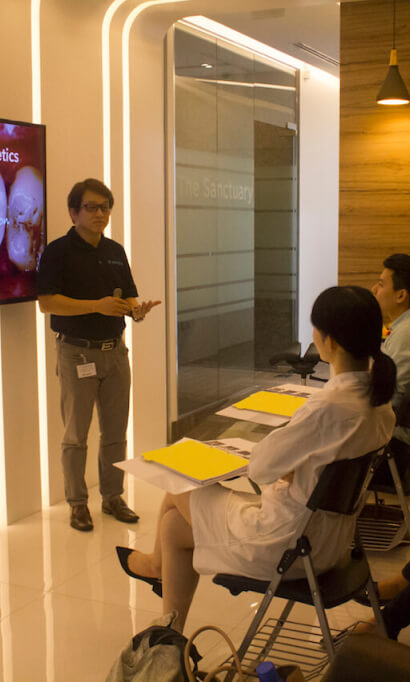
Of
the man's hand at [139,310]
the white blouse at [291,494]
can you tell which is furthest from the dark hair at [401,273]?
the white blouse at [291,494]

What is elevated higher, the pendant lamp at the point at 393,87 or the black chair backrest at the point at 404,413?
the pendant lamp at the point at 393,87

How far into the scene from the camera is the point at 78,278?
450 centimetres

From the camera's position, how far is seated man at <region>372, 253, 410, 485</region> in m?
3.73

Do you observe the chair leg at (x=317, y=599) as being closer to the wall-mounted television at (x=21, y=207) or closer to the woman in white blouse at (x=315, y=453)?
the woman in white blouse at (x=315, y=453)

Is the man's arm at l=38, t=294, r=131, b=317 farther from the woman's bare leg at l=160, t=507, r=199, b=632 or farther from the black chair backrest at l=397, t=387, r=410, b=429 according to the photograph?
the woman's bare leg at l=160, t=507, r=199, b=632

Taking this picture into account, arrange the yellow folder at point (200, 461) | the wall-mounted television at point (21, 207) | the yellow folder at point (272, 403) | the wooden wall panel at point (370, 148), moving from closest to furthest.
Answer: the yellow folder at point (200, 461) → the yellow folder at point (272, 403) → the wall-mounted television at point (21, 207) → the wooden wall panel at point (370, 148)

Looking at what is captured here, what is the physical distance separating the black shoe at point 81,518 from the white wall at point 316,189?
571 cm

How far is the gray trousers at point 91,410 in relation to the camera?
4531 mm

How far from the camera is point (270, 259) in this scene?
9.16 m

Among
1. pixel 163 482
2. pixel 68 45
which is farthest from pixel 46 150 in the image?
pixel 163 482

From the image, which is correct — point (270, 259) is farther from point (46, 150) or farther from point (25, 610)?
point (25, 610)

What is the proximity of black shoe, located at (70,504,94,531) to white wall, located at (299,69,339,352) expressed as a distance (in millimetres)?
5706

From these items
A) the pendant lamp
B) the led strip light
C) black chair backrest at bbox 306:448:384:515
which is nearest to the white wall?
the pendant lamp

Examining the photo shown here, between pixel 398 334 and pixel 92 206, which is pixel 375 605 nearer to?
pixel 398 334
